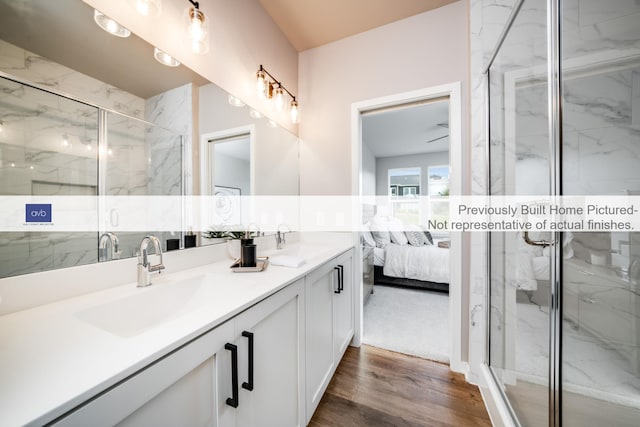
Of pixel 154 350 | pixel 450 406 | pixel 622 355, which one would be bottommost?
pixel 450 406

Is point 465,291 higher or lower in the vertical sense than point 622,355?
higher

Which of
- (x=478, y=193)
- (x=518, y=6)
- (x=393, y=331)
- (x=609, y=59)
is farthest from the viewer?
(x=393, y=331)

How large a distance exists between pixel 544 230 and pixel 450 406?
113 centimetres

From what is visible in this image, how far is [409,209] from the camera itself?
5.58 m

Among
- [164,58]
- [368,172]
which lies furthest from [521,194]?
[368,172]

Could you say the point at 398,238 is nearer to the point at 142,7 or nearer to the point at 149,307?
A: the point at 149,307

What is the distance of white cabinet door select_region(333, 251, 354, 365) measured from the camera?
1588 millimetres

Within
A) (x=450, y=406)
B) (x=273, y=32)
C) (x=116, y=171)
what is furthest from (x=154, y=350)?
(x=273, y=32)

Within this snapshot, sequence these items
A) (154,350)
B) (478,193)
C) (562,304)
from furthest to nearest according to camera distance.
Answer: (478,193)
(562,304)
(154,350)

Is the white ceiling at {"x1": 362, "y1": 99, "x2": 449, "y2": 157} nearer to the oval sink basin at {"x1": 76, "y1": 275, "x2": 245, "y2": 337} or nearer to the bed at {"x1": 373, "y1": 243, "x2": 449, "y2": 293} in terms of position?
the bed at {"x1": 373, "y1": 243, "x2": 449, "y2": 293}

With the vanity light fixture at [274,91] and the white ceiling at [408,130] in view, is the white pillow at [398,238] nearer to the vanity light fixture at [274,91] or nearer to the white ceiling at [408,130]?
the white ceiling at [408,130]

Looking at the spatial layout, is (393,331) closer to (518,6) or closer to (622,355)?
(622,355)

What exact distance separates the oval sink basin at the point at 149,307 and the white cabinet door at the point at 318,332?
43 centimetres

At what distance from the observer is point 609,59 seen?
3.66ft
